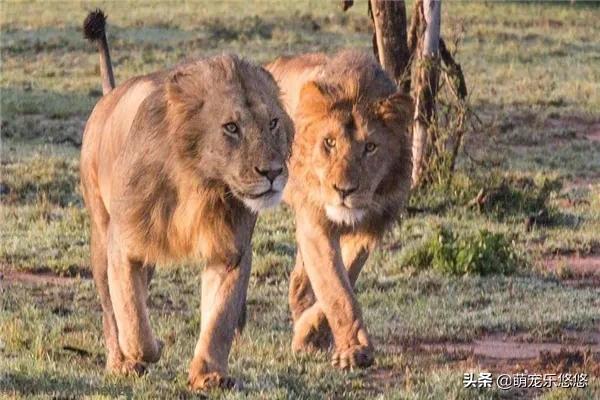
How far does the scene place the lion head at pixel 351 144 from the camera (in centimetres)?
616

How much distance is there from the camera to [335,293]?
20.3ft

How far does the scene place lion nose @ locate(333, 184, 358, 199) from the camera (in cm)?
612

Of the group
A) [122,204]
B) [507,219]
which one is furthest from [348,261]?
[507,219]

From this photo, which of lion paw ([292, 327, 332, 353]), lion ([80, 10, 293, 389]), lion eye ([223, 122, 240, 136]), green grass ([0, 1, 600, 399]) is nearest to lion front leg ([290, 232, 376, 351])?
lion paw ([292, 327, 332, 353])

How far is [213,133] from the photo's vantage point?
5051mm

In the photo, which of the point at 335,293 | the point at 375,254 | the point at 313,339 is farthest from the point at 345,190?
the point at 375,254

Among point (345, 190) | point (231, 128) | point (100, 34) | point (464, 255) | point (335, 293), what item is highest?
point (100, 34)

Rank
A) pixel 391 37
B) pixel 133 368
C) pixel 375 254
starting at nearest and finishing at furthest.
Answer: pixel 133 368, pixel 375 254, pixel 391 37

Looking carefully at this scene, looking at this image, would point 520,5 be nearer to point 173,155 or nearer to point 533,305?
point 533,305

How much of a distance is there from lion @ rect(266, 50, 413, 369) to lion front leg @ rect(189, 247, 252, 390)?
2.74 feet

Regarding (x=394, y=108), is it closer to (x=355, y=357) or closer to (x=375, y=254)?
(x=355, y=357)

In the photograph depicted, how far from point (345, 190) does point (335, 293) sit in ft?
1.38

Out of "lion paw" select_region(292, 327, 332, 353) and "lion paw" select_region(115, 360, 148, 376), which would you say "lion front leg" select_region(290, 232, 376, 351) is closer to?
"lion paw" select_region(292, 327, 332, 353)

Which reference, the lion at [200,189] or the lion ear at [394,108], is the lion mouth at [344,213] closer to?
the lion ear at [394,108]
